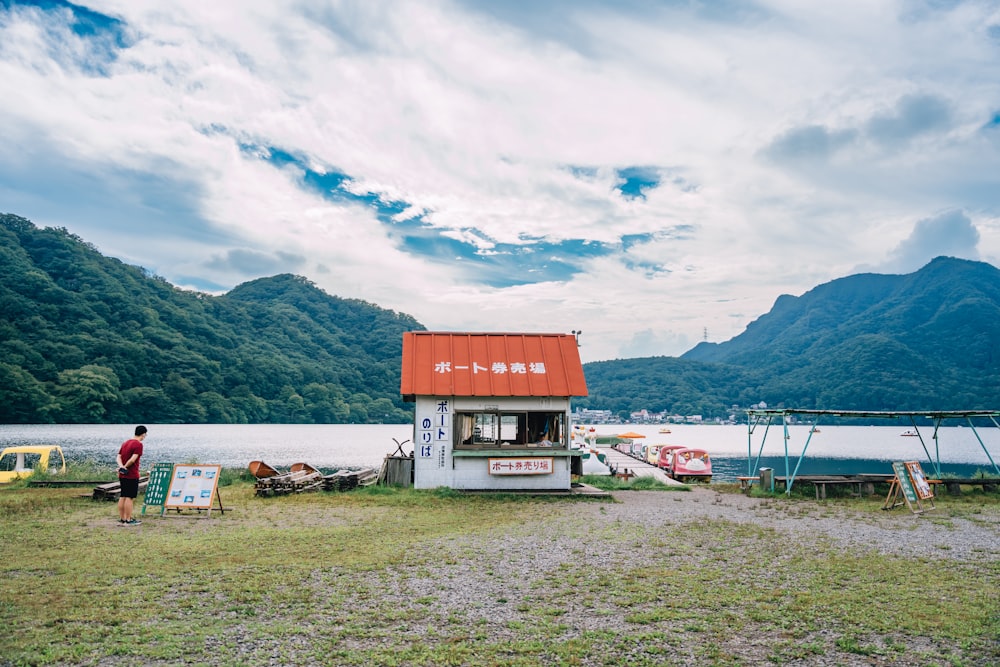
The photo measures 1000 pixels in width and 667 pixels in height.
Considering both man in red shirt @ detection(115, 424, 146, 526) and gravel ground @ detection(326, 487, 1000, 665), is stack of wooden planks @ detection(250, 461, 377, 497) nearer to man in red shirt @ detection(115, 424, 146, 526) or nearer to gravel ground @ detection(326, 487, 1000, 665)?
man in red shirt @ detection(115, 424, 146, 526)

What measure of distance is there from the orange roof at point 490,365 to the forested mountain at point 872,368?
110896 millimetres

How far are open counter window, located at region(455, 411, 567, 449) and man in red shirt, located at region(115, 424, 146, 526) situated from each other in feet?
30.2

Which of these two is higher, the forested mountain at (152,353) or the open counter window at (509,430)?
the forested mountain at (152,353)

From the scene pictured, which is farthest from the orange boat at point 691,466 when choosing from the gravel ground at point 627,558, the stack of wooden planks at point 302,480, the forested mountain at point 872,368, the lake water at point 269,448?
the forested mountain at point 872,368

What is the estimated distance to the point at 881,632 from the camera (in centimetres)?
693

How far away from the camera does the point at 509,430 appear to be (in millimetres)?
21391

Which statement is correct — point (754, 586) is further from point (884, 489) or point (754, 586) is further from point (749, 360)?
point (749, 360)

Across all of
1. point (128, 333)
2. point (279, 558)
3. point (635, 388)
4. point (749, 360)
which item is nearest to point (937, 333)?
point (749, 360)

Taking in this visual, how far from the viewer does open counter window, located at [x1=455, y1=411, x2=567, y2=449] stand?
67.7ft

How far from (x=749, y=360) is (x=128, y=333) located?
163 m

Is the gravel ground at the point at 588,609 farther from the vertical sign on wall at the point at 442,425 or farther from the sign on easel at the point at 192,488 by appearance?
the sign on easel at the point at 192,488

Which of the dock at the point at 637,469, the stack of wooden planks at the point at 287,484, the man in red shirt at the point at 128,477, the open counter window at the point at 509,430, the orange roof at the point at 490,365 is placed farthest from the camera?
the dock at the point at 637,469

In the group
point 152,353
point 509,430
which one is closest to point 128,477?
point 509,430

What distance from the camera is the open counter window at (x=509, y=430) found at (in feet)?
67.7
